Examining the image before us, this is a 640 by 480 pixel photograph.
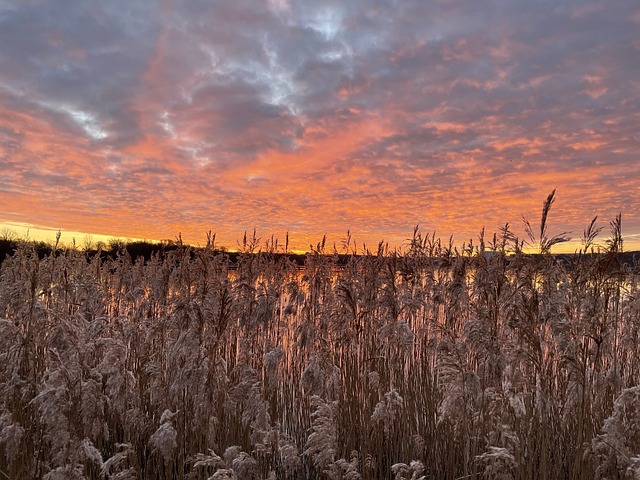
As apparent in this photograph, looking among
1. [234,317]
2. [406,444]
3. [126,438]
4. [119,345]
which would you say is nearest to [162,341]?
[234,317]

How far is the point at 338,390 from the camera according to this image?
5.45m

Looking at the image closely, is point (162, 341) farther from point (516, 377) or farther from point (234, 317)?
point (516, 377)

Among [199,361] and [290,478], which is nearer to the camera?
[199,361]

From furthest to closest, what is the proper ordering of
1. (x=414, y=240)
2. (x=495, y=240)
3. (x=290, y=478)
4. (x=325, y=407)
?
(x=414, y=240)
(x=495, y=240)
(x=290, y=478)
(x=325, y=407)

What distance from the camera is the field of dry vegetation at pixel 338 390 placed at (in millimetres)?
3789

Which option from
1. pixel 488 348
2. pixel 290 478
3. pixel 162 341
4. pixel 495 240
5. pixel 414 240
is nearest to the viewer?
pixel 488 348

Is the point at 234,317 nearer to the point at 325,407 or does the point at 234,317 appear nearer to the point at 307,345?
the point at 307,345

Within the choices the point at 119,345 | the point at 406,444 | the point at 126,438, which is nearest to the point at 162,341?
the point at 126,438

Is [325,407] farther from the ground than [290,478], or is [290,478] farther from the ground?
[325,407]

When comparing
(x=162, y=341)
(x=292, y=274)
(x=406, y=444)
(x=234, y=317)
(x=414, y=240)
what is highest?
(x=414, y=240)

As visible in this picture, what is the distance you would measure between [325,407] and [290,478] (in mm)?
2140

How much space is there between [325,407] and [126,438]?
258cm

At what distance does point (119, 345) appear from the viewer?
4.09 metres

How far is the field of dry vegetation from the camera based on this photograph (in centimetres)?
379
